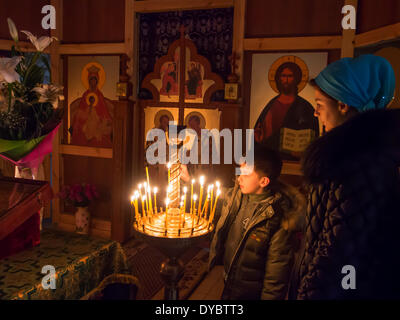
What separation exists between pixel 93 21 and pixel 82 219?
3362mm

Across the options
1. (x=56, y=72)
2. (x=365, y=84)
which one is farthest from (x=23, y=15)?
(x=365, y=84)

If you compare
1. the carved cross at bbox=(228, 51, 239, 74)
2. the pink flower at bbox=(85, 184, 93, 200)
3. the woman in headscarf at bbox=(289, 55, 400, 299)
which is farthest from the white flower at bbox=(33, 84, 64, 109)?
the pink flower at bbox=(85, 184, 93, 200)

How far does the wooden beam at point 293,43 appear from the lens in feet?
14.7

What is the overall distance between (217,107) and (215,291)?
2.71 metres

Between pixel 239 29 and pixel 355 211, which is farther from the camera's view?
pixel 239 29

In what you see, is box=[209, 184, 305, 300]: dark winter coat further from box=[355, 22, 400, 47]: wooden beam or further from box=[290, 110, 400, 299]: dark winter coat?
box=[355, 22, 400, 47]: wooden beam

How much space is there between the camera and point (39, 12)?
19.3ft

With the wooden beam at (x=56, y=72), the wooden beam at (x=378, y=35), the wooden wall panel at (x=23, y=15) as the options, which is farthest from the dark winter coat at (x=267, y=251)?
the wooden wall panel at (x=23, y=15)

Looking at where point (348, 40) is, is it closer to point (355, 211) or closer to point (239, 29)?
point (239, 29)

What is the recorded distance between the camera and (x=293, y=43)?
4.67m

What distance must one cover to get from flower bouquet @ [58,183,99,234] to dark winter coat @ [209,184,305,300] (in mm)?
3532

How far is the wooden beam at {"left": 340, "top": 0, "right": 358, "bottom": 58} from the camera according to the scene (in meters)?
4.18

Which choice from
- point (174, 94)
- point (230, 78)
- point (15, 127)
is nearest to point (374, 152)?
point (15, 127)

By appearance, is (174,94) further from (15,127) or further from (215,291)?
(15,127)
